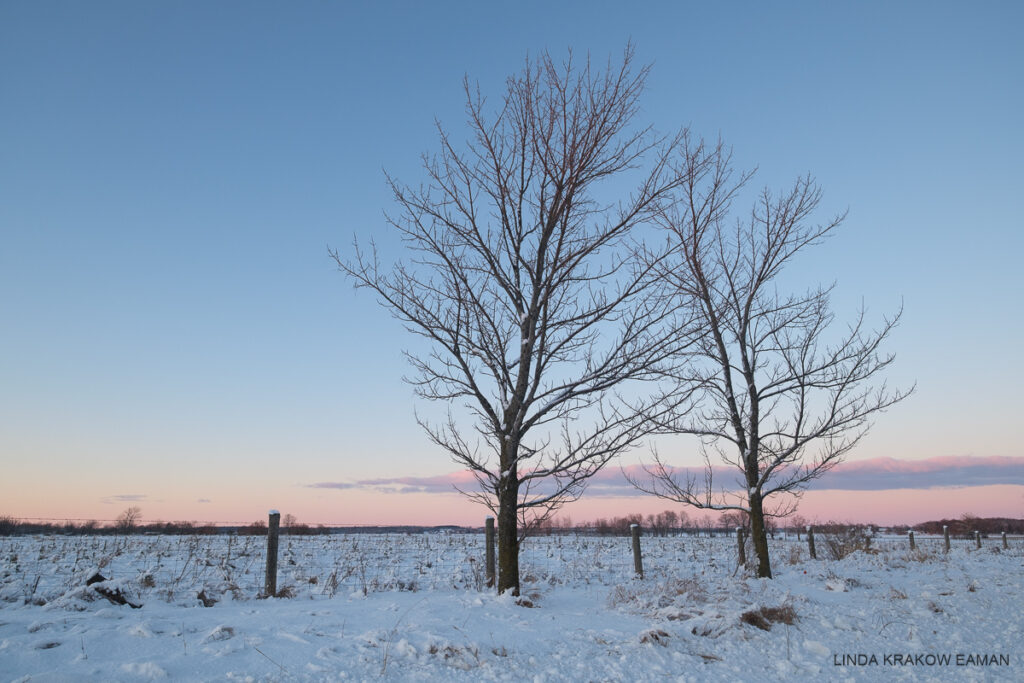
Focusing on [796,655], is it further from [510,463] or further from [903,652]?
[510,463]

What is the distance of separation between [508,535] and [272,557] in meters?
4.00

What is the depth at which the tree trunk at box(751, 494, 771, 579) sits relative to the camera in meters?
10.3

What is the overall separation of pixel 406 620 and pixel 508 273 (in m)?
4.60

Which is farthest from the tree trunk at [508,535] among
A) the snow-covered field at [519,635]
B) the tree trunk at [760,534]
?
the tree trunk at [760,534]

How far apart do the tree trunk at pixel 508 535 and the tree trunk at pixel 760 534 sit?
216 inches

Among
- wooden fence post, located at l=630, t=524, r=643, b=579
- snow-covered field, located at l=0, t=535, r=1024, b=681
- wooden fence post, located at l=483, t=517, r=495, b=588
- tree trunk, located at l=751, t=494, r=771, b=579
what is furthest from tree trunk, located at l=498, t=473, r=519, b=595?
wooden fence post, located at l=630, t=524, r=643, b=579

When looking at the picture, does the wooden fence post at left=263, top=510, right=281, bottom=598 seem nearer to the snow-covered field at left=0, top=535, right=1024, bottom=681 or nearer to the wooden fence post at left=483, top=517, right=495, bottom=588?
the snow-covered field at left=0, top=535, right=1024, bottom=681

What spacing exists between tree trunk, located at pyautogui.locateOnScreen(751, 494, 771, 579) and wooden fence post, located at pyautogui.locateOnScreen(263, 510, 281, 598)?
8.45 metres

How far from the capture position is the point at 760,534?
34.4 feet

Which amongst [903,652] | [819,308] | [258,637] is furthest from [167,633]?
[819,308]

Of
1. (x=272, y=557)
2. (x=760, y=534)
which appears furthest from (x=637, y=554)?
(x=272, y=557)

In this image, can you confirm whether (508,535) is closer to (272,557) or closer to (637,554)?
(272,557)

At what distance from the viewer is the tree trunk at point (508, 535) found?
281 inches

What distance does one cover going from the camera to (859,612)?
706 cm
